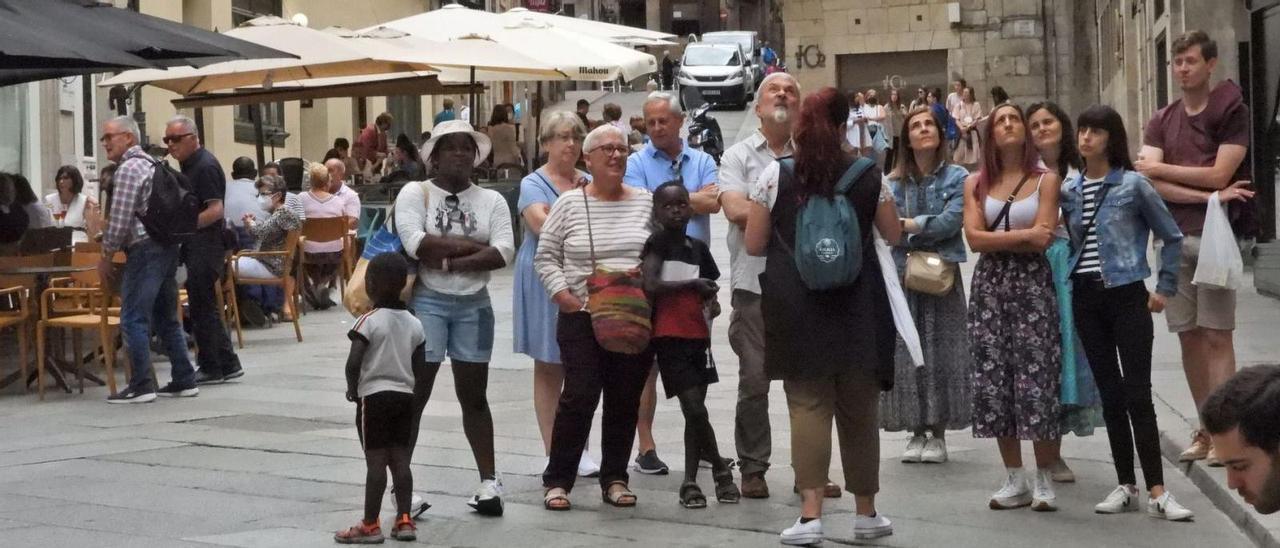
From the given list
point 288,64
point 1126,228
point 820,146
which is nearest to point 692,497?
point 820,146

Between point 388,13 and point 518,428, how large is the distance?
87.9 feet

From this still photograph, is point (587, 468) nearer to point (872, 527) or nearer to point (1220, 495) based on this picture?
point (872, 527)

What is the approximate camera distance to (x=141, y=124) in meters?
23.4

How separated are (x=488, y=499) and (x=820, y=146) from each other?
2.02 m

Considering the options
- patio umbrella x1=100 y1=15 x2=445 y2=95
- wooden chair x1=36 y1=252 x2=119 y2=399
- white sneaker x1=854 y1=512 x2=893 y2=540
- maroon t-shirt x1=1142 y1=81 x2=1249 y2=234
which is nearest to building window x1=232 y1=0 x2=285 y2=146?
patio umbrella x1=100 y1=15 x2=445 y2=95

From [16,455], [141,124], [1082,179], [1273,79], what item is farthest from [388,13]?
[1082,179]

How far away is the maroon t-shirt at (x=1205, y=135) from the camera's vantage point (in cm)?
845

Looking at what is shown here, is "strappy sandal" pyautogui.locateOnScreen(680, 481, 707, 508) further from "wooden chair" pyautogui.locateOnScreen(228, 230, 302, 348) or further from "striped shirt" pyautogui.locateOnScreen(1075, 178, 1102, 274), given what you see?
"wooden chair" pyautogui.locateOnScreen(228, 230, 302, 348)

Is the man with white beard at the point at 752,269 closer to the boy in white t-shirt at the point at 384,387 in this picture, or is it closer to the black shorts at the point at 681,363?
the black shorts at the point at 681,363

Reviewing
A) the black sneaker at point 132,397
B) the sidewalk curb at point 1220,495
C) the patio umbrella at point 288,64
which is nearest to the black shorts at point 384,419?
the sidewalk curb at point 1220,495

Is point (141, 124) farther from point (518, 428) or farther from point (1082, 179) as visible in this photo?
point (1082, 179)

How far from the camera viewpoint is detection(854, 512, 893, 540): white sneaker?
7410mm

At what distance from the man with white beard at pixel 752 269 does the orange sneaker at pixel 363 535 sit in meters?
1.70

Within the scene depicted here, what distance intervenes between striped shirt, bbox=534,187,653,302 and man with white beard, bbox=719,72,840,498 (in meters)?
0.39
